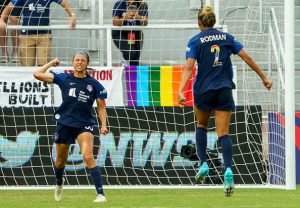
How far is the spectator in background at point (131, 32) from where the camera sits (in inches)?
699

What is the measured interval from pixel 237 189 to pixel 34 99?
150 inches

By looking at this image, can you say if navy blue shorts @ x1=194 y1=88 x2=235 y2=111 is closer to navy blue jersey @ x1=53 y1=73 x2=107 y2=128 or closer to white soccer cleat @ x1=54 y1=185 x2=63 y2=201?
navy blue jersey @ x1=53 y1=73 x2=107 y2=128

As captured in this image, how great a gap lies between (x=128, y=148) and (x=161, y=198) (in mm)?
3103

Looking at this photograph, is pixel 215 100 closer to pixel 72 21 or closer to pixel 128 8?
pixel 72 21

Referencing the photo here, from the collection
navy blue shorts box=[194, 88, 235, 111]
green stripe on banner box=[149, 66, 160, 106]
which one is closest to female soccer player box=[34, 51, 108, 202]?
navy blue shorts box=[194, 88, 235, 111]

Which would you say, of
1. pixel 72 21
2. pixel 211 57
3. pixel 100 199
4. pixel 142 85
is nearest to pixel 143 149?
pixel 142 85

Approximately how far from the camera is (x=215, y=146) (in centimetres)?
1697

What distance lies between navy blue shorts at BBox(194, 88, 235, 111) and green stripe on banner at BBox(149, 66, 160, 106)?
507cm

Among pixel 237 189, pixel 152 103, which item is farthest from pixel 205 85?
pixel 152 103

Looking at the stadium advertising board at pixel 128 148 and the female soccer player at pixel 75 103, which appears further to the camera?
the stadium advertising board at pixel 128 148

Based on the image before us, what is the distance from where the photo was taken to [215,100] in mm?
12328

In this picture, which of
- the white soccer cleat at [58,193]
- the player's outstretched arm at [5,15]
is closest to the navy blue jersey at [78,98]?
the white soccer cleat at [58,193]

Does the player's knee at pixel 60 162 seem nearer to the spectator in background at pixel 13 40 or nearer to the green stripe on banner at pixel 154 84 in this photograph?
the green stripe on banner at pixel 154 84

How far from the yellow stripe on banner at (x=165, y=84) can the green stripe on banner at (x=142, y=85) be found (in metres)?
0.24
